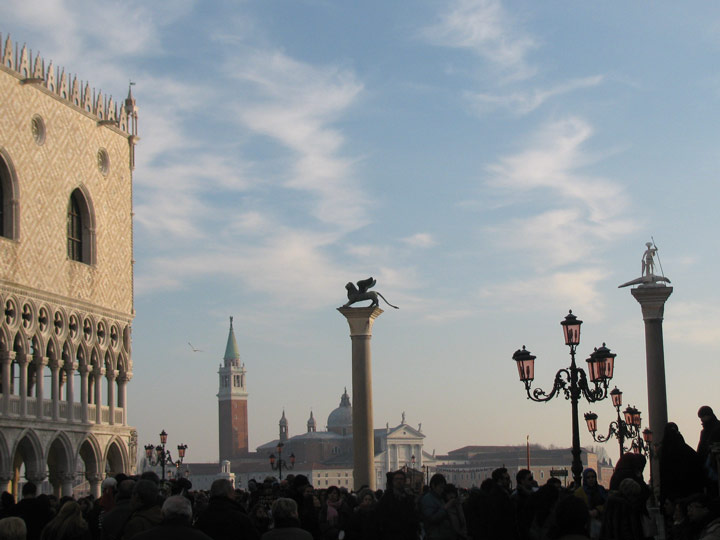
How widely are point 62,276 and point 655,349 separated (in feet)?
45.7

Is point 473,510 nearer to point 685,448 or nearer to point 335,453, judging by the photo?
point 685,448

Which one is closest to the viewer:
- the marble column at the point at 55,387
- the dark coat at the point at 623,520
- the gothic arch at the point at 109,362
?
the dark coat at the point at 623,520

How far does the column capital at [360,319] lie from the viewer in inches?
730

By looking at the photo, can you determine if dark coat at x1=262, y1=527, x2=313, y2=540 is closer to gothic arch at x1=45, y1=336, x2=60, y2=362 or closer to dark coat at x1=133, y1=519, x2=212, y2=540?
dark coat at x1=133, y1=519, x2=212, y2=540

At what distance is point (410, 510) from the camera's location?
26.8 feet

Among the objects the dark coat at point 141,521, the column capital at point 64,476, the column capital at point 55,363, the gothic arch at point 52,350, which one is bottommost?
the column capital at point 64,476

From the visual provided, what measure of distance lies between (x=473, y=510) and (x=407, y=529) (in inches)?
50.0

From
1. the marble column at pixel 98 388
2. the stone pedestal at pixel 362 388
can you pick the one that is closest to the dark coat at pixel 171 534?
the stone pedestal at pixel 362 388

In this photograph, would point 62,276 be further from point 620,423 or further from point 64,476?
point 620,423

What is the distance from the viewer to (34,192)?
26.6 meters

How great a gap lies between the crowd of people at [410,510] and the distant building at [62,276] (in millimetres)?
16245

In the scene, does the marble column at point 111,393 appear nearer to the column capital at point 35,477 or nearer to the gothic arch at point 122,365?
the gothic arch at point 122,365

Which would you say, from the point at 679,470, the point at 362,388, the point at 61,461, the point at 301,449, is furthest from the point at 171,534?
the point at 301,449

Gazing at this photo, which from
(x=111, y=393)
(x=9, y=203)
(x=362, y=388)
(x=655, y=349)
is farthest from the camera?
(x=111, y=393)
